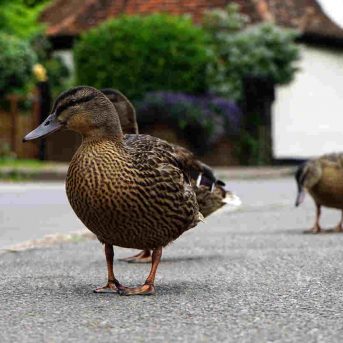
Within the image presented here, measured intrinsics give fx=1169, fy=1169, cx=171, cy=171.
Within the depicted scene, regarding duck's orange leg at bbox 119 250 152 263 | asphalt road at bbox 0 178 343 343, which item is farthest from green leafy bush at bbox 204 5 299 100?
duck's orange leg at bbox 119 250 152 263

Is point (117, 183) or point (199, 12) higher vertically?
point (117, 183)

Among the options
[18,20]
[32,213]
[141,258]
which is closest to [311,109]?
[18,20]

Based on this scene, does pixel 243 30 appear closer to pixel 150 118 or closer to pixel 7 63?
pixel 150 118

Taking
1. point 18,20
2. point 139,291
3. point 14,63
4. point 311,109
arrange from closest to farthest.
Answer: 1. point 139,291
2. point 14,63
3. point 18,20
4. point 311,109

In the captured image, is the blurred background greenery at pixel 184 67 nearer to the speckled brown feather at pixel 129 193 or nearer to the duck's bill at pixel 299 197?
the duck's bill at pixel 299 197

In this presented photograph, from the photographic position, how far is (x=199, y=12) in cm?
3167

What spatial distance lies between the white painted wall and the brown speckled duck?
87.2 feet

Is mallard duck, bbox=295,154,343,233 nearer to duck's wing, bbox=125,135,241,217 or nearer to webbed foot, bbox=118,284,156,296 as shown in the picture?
duck's wing, bbox=125,135,241,217

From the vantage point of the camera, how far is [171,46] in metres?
27.2

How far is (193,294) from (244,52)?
24261 millimetres

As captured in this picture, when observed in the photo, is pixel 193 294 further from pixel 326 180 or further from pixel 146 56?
pixel 146 56

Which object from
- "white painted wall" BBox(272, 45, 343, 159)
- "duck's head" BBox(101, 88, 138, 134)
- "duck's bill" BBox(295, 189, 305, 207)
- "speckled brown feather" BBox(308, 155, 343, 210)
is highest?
"duck's head" BBox(101, 88, 138, 134)

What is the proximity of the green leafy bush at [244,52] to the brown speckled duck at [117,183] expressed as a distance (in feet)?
75.4

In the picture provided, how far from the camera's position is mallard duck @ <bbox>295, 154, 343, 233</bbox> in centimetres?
1024
